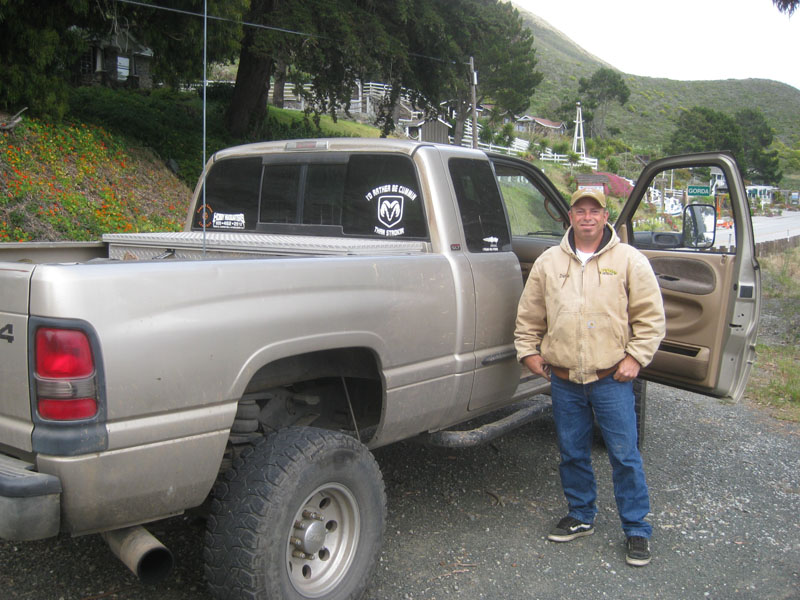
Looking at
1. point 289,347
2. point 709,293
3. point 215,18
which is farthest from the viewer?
point 215,18

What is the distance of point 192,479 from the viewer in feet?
8.31

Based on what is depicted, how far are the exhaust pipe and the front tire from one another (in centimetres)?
22

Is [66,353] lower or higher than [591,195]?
lower

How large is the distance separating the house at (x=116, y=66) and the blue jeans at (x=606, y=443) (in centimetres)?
2582

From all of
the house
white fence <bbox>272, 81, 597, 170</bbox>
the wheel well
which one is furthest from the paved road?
the house

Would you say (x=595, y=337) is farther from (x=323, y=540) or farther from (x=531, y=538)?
(x=323, y=540)

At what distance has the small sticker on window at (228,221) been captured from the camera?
14.9 feet

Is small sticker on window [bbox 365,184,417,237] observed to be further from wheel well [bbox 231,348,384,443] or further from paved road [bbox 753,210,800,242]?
paved road [bbox 753,210,800,242]

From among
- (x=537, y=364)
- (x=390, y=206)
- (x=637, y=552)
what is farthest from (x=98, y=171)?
(x=637, y=552)

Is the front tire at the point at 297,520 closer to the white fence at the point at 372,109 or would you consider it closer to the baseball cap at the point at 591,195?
the baseball cap at the point at 591,195

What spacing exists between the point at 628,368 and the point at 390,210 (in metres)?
1.46

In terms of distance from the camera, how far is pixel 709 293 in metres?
4.29

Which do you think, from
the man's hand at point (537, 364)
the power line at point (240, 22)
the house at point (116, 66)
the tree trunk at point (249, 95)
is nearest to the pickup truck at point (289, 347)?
the man's hand at point (537, 364)

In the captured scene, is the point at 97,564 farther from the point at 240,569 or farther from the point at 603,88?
the point at 603,88
